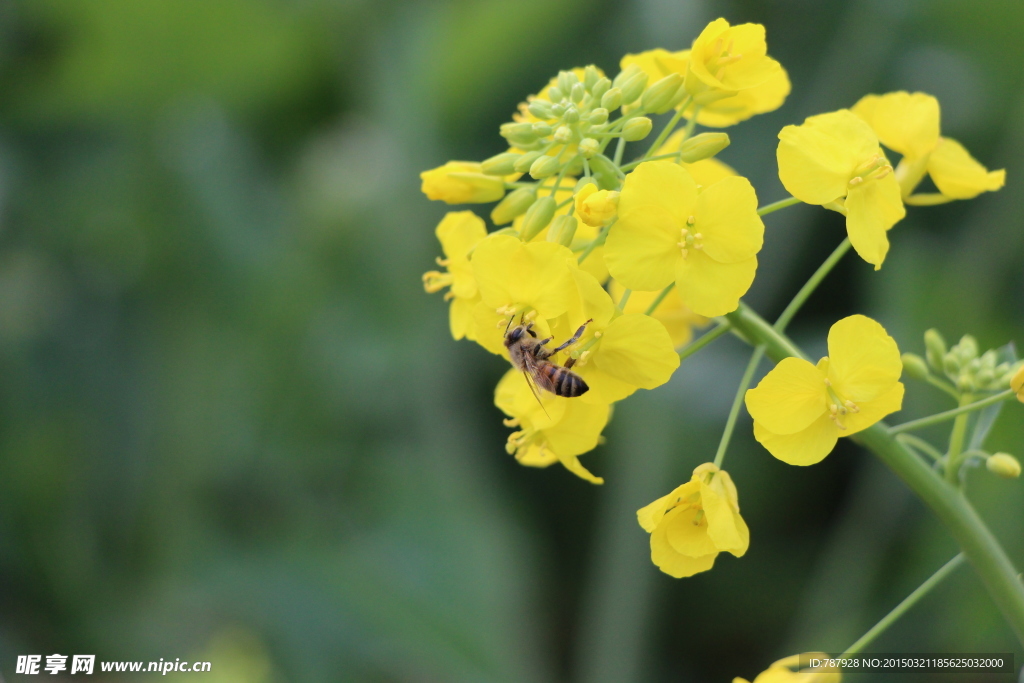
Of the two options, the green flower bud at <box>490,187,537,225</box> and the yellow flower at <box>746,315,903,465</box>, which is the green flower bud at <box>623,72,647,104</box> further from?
the yellow flower at <box>746,315,903,465</box>

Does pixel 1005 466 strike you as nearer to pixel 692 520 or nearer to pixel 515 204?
pixel 692 520

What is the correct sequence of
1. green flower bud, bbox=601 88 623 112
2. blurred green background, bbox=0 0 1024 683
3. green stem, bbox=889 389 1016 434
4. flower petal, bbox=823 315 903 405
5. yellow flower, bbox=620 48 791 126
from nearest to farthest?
flower petal, bbox=823 315 903 405, green stem, bbox=889 389 1016 434, green flower bud, bbox=601 88 623 112, yellow flower, bbox=620 48 791 126, blurred green background, bbox=0 0 1024 683

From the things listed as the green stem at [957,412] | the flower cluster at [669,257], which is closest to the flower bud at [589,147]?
the flower cluster at [669,257]

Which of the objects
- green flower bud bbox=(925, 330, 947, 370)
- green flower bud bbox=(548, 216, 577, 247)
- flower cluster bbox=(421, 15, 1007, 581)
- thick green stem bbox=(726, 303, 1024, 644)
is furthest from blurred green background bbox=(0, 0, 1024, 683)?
green flower bud bbox=(548, 216, 577, 247)

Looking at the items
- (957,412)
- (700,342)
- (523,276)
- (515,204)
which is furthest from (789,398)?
(515,204)

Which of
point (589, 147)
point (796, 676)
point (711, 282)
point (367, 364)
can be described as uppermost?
point (589, 147)

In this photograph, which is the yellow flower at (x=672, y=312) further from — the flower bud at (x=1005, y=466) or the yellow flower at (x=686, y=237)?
the flower bud at (x=1005, y=466)

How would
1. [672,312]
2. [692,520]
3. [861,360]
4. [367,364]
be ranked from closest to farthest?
[861,360]
[692,520]
[672,312]
[367,364]
